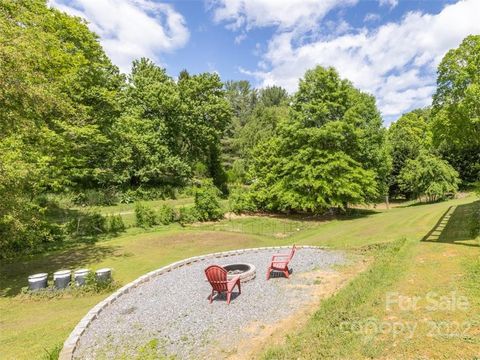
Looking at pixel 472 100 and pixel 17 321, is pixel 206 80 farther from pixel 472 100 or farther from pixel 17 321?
pixel 17 321

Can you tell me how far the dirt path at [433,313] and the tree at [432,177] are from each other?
2801 centimetres

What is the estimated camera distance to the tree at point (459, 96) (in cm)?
1305

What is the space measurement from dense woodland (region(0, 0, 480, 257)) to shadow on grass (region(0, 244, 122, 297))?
942 mm

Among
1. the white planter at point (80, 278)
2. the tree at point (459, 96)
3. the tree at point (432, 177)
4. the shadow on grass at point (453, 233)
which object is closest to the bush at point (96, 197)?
the white planter at point (80, 278)

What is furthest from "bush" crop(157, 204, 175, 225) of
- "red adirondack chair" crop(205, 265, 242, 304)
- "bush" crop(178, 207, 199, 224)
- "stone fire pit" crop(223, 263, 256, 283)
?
"red adirondack chair" crop(205, 265, 242, 304)

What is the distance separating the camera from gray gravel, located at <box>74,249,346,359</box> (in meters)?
6.26

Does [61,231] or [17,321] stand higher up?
[61,231]

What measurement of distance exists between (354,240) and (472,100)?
7.92m

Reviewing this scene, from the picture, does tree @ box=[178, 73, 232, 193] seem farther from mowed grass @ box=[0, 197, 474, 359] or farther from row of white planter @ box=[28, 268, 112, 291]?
row of white planter @ box=[28, 268, 112, 291]

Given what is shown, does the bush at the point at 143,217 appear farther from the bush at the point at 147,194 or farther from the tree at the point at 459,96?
the tree at the point at 459,96

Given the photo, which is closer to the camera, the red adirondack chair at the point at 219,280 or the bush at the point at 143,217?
the red adirondack chair at the point at 219,280

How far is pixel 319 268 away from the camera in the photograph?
35.3ft

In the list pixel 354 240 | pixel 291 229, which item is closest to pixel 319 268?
pixel 354 240

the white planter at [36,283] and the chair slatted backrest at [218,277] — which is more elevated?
the chair slatted backrest at [218,277]
